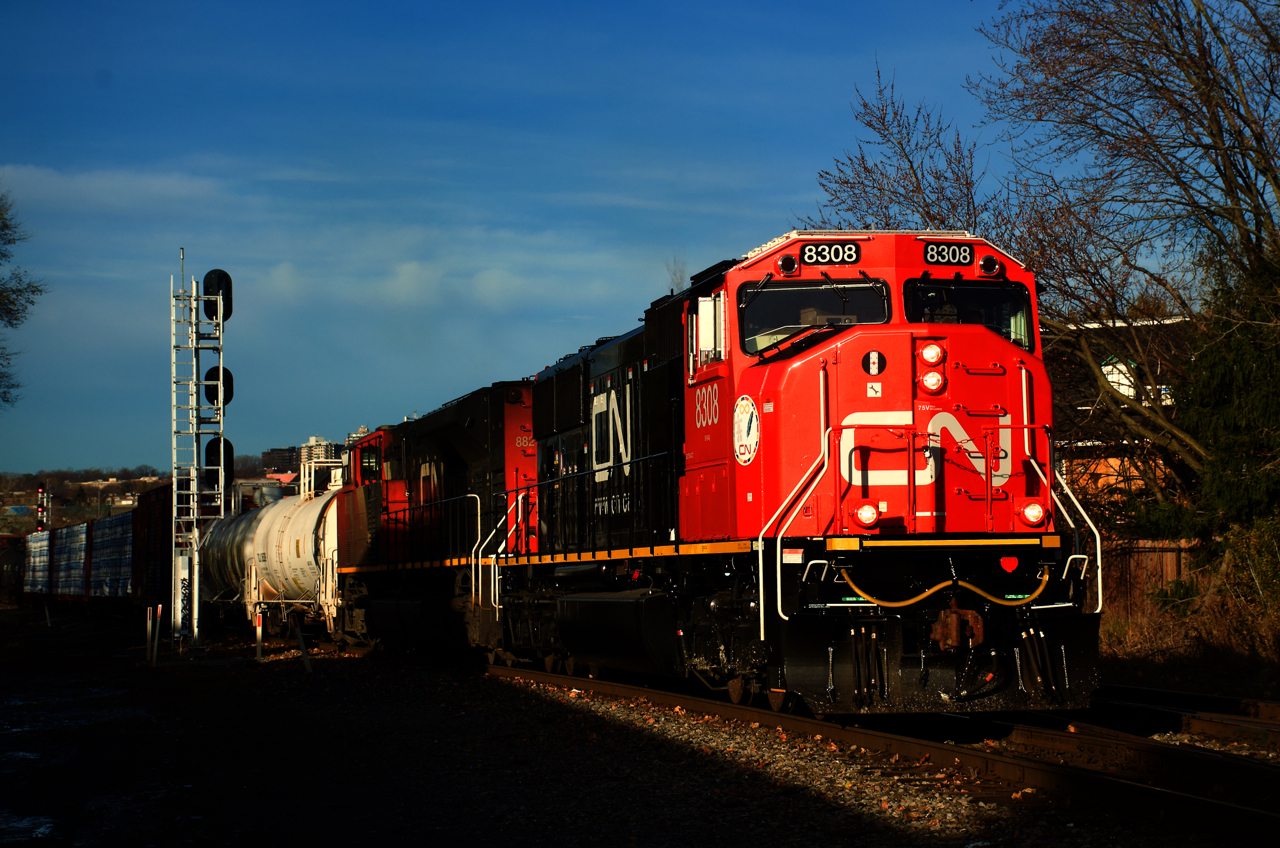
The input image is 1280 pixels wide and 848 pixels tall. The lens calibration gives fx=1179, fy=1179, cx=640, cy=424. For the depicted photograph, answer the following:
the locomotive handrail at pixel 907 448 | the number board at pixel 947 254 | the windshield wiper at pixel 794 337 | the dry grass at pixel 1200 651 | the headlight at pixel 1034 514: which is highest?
the number board at pixel 947 254

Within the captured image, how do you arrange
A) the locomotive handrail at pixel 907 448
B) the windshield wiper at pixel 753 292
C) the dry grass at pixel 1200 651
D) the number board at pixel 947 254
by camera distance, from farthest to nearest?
1. the dry grass at pixel 1200 651
2. the windshield wiper at pixel 753 292
3. the number board at pixel 947 254
4. the locomotive handrail at pixel 907 448

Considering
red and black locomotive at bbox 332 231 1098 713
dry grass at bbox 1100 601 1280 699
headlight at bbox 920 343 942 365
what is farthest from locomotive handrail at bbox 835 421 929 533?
dry grass at bbox 1100 601 1280 699

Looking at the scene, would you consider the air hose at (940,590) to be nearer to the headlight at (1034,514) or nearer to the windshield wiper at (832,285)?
the headlight at (1034,514)

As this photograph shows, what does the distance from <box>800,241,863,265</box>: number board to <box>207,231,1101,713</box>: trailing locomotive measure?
0.6 inches

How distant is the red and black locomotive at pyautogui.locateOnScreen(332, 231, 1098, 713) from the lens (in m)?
8.62

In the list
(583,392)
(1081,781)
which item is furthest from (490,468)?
(1081,781)

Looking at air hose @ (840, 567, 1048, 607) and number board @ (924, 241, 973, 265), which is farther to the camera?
number board @ (924, 241, 973, 265)

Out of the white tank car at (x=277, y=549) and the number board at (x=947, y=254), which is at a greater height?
the number board at (x=947, y=254)

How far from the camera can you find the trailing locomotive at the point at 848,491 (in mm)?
8617

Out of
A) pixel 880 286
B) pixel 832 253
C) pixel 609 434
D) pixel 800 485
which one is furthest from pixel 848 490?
pixel 609 434

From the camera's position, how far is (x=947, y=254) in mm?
9680

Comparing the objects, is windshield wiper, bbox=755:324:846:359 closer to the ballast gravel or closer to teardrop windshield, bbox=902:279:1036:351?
teardrop windshield, bbox=902:279:1036:351

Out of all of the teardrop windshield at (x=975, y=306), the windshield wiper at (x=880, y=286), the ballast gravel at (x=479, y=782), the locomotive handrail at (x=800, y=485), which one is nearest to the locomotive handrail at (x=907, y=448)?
the locomotive handrail at (x=800, y=485)

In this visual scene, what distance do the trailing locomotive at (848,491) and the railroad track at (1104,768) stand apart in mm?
403
